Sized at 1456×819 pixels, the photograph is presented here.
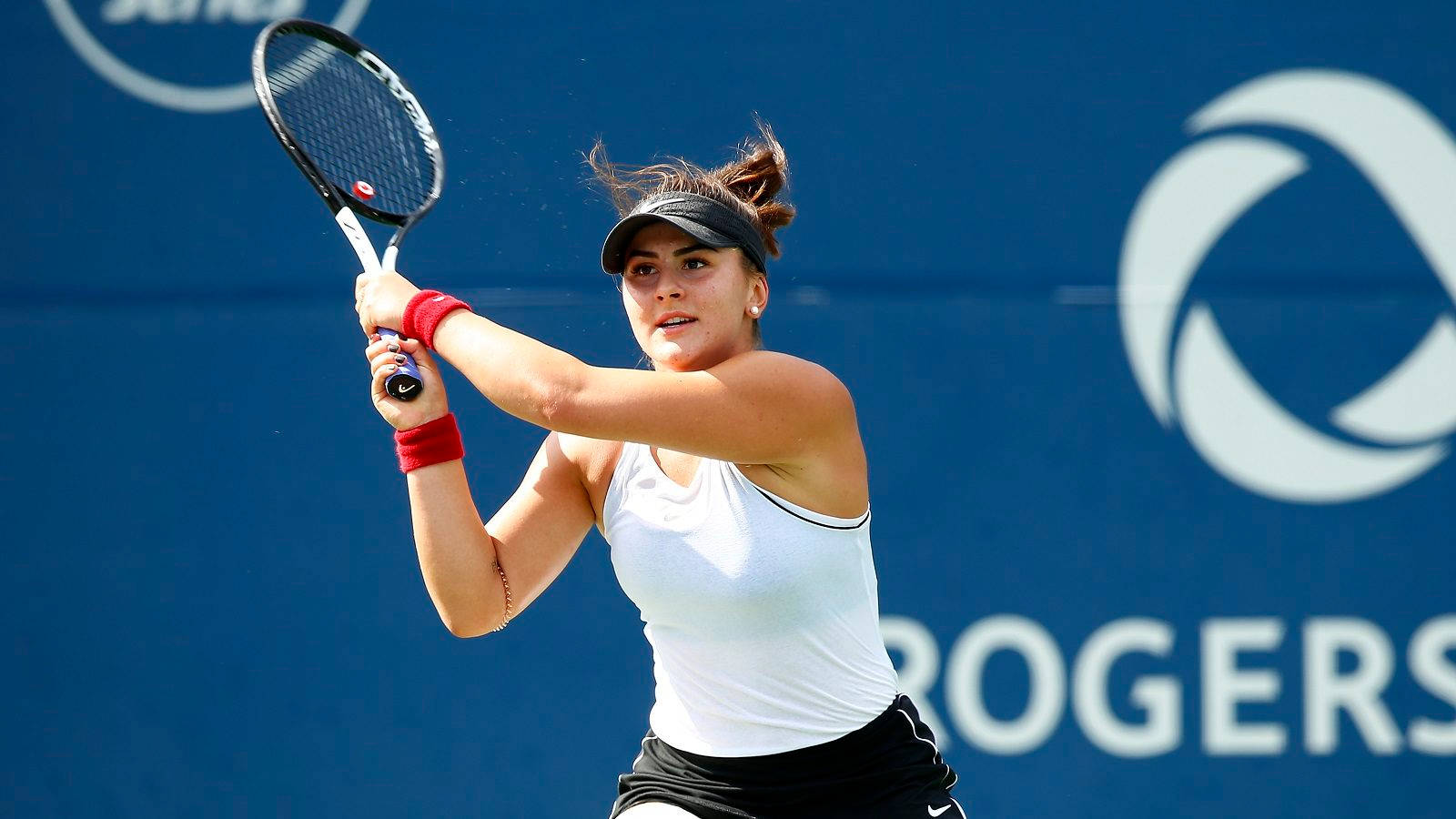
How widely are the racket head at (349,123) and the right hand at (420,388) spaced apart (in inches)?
14.4

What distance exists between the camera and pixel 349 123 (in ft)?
8.55

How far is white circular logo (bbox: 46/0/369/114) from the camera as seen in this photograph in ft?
11.3

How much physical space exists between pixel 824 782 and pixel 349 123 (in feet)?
4.53

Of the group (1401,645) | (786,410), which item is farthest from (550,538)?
(1401,645)

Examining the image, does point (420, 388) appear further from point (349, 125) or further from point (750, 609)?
point (349, 125)

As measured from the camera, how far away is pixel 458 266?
11.4ft

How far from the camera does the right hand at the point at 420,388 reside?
2.01 m

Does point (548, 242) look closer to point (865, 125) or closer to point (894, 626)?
point (865, 125)

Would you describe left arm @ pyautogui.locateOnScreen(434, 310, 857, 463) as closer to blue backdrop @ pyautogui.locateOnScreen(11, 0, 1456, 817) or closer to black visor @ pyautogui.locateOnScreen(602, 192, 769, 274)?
black visor @ pyautogui.locateOnScreen(602, 192, 769, 274)

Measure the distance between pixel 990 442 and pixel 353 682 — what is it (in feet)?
5.11

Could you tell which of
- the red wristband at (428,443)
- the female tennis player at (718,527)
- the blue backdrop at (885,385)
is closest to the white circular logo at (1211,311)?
the blue backdrop at (885,385)

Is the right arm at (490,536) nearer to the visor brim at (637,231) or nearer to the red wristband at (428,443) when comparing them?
the red wristband at (428,443)

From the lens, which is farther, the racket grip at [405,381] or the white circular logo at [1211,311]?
the white circular logo at [1211,311]

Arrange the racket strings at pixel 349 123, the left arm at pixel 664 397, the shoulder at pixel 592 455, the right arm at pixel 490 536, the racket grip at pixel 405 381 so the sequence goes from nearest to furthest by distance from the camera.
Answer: the left arm at pixel 664 397
the racket grip at pixel 405 381
the right arm at pixel 490 536
the shoulder at pixel 592 455
the racket strings at pixel 349 123
